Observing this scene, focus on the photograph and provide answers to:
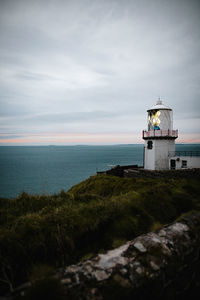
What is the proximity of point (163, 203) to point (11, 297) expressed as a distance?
4568mm

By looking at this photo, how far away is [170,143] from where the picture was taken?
2691cm

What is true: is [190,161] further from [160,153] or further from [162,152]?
[160,153]

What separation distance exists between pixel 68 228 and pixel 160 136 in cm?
2481

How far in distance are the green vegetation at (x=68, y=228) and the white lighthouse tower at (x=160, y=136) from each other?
855 inches

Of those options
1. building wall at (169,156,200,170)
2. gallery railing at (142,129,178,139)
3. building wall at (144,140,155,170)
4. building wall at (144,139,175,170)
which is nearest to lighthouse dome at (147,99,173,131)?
gallery railing at (142,129,178,139)

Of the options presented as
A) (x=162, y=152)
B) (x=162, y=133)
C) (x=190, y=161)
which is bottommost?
(x=190, y=161)

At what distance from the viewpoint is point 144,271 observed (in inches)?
87.0

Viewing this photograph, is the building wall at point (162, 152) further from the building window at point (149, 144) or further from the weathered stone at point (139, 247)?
the weathered stone at point (139, 247)

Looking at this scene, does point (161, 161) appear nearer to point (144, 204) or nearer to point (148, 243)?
point (144, 204)

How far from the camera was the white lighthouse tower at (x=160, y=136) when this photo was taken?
2636 cm

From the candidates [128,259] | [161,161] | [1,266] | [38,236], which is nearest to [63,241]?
[38,236]

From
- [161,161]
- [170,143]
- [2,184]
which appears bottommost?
Result: [2,184]

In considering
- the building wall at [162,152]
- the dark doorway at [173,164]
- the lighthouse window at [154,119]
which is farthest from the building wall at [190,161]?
the lighthouse window at [154,119]

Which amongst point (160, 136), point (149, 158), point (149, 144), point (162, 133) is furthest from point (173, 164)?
point (162, 133)
